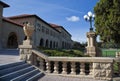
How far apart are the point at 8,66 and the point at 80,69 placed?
3.53 m

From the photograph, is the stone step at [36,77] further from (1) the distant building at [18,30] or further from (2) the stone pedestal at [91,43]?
(1) the distant building at [18,30]

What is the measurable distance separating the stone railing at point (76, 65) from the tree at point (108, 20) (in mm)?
10989

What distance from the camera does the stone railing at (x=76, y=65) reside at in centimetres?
870

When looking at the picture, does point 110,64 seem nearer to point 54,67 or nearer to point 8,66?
point 54,67

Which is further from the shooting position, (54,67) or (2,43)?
(2,43)

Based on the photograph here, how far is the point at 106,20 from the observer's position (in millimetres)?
20672

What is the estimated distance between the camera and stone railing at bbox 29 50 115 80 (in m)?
8.70

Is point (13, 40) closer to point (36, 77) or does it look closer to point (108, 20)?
point (108, 20)

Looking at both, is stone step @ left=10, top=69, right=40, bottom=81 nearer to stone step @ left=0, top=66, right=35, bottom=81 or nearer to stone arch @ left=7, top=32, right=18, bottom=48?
stone step @ left=0, top=66, right=35, bottom=81

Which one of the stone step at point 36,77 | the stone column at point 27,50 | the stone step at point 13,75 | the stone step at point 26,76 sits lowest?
the stone step at point 36,77

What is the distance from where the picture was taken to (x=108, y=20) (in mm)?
20047

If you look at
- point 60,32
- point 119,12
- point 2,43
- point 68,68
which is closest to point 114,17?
point 119,12

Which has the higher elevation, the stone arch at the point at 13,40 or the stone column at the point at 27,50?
the stone arch at the point at 13,40

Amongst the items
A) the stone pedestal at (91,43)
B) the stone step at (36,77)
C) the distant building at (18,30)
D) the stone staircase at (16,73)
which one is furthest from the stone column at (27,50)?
the distant building at (18,30)
